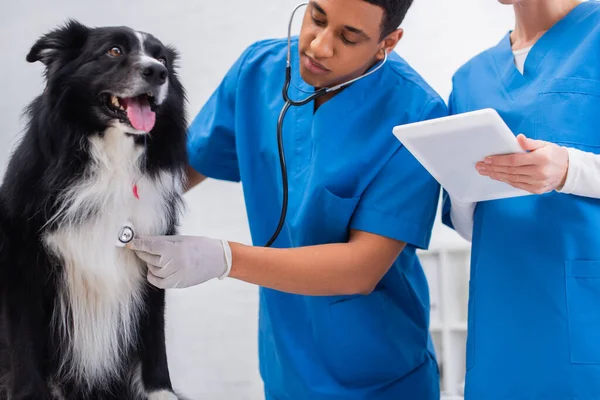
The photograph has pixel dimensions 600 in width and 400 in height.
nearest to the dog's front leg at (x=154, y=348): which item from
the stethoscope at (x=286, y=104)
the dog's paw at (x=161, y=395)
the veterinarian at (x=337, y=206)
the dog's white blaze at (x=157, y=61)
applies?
the dog's paw at (x=161, y=395)

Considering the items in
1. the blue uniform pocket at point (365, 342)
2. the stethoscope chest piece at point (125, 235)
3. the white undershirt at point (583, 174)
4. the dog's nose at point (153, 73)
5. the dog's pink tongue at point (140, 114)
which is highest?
the dog's nose at point (153, 73)

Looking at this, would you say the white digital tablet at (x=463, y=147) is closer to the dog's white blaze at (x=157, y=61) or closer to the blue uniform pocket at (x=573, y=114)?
the blue uniform pocket at (x=573, y=114)

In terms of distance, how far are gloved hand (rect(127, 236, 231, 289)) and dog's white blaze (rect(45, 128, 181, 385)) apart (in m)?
0.05

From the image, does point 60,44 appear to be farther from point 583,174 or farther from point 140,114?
point 583,174

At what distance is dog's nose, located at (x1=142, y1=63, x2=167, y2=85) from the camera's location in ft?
3.59

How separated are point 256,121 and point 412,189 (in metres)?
0.39

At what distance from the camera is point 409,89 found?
4.45ft

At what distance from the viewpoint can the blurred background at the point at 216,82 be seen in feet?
7.11

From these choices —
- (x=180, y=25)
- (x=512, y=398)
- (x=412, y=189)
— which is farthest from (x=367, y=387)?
(x=180, y=25)

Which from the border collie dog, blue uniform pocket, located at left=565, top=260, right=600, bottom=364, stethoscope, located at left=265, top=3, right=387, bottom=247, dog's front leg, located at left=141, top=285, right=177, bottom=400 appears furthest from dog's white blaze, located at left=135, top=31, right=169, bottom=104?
blue uniform pocket, located at left=565, top=260, right=600, bottom=364

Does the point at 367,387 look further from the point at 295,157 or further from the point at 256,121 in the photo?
the point at 256,121

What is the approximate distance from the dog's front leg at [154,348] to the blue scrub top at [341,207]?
0.27 m

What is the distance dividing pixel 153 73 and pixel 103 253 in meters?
0.33

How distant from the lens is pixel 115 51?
1137 millimetres
